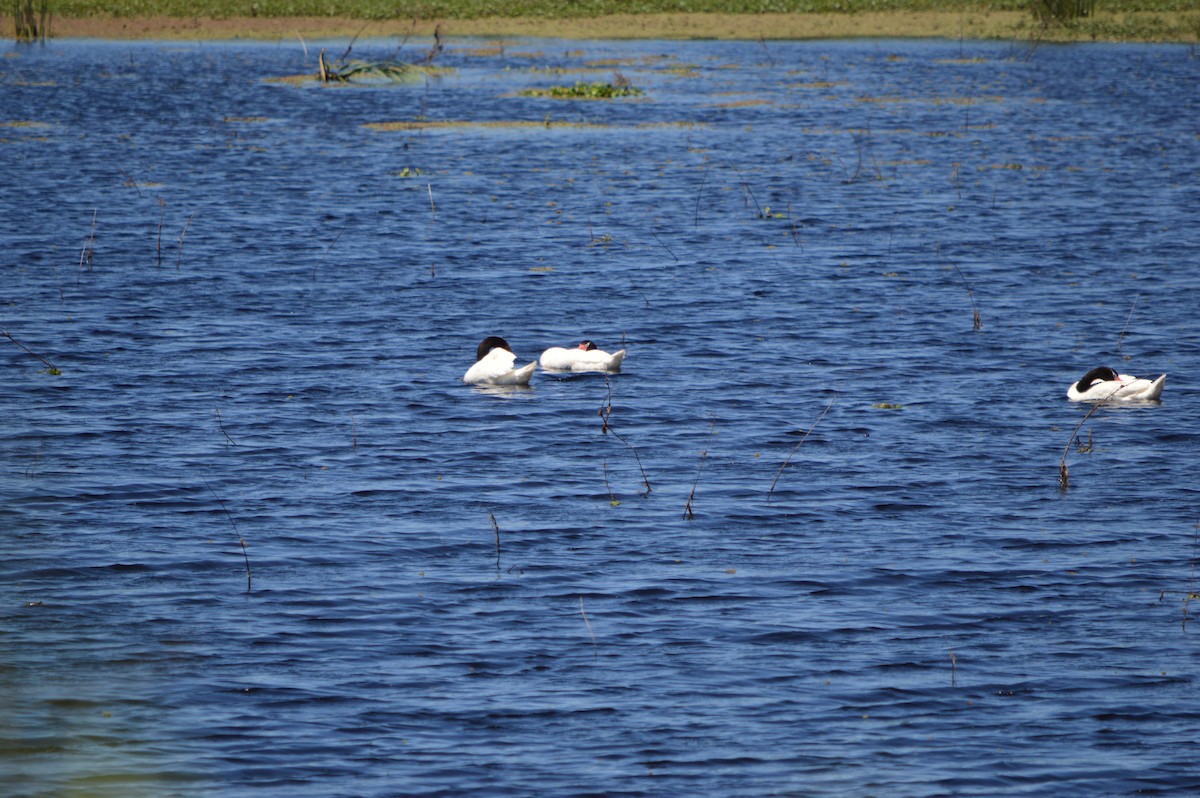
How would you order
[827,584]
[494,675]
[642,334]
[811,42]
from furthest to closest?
[811,42] → [642,334] → [827,584] → [494,675]

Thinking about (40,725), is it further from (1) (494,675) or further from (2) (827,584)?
(2) (827,584)

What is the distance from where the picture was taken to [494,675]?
1203 centimetres

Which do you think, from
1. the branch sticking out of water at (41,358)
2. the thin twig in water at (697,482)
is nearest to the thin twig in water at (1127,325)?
the thin twig in water at (697,482)

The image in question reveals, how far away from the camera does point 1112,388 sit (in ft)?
65.2

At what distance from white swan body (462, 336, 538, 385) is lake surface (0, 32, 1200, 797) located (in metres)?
0.22

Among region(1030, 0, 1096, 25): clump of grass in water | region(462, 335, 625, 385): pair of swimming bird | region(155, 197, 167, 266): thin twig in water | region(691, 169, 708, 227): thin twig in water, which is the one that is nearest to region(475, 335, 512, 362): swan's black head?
region(462, 335, 625, 385): pair of swimming bird

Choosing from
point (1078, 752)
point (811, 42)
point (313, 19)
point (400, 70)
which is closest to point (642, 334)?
point (1078, 752)

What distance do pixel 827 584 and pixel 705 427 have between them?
216 inches

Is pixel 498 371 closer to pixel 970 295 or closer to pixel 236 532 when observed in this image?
pixel 236 532

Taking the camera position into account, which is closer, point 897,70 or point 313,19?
point 897,70

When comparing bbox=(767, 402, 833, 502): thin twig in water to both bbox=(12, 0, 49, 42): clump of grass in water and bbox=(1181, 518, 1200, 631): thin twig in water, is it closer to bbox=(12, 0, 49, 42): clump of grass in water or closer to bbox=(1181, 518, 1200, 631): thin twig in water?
bbox=(1181, 518, 1200, 631): thin twig in water

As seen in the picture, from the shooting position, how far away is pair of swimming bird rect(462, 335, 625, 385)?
21.2 metres

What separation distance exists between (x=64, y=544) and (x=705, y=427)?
7.48m

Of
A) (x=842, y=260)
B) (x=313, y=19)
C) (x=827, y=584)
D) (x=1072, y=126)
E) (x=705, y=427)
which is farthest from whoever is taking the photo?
(x=313, y=19)
